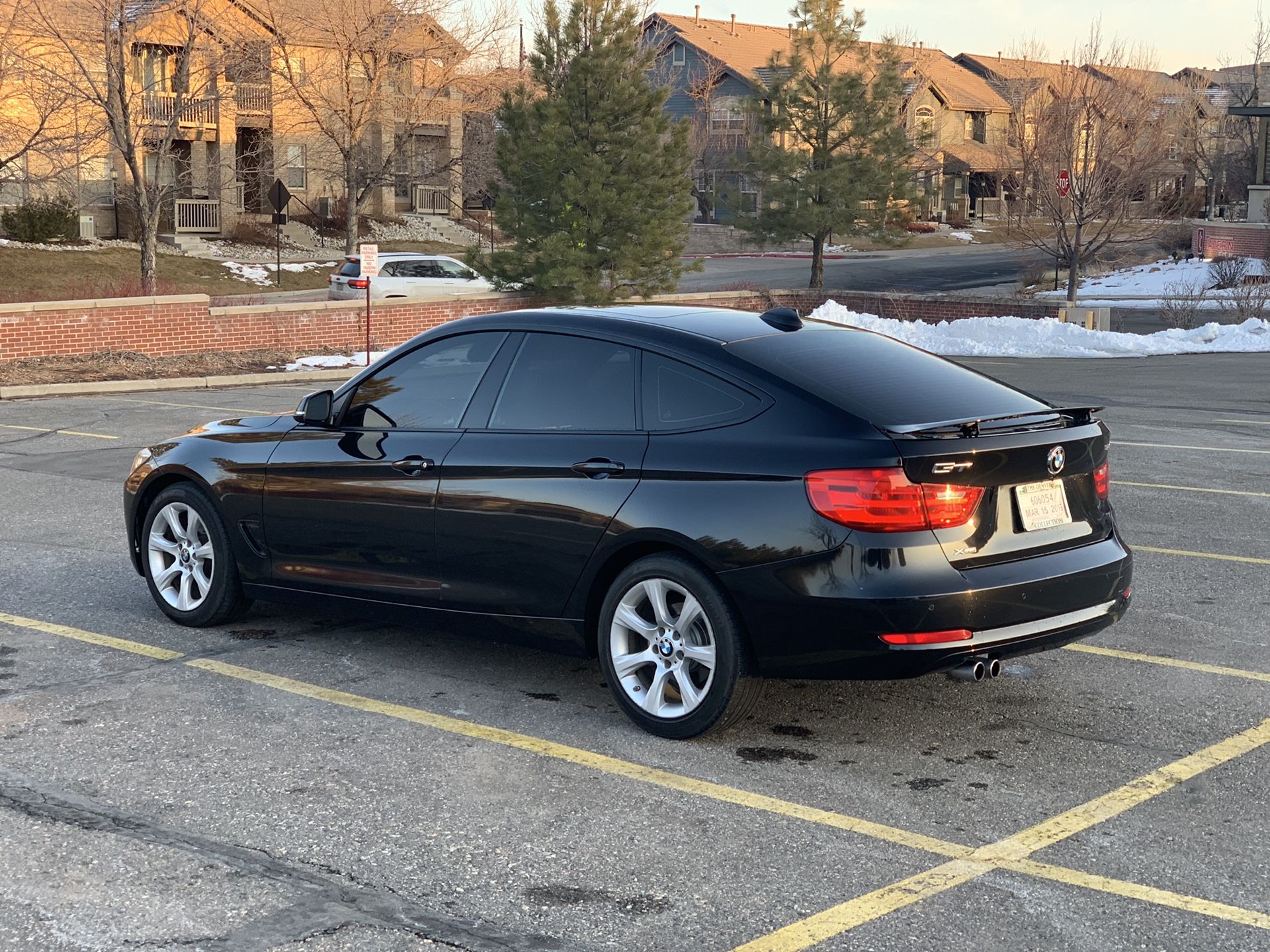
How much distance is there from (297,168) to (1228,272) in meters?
31.1

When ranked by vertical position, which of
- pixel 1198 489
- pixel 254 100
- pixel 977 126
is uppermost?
pixel 977 126

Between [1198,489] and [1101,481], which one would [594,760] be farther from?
[1198,489]

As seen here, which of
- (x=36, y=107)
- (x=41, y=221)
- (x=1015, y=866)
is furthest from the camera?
(x=41, y=221)

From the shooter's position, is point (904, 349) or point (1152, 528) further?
point (1152, 528)

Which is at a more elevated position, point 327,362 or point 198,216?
point 198,216

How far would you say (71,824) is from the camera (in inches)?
186

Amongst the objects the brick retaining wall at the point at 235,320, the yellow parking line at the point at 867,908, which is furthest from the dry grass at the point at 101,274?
the yellow parking line at the point at 867,908

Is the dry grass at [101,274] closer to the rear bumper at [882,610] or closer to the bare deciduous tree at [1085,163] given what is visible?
the bare deciduous tree at [1085,163]

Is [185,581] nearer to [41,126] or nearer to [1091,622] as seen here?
[1091,622]

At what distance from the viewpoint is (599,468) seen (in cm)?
575

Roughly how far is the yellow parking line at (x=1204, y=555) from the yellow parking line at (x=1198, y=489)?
7.69 feet

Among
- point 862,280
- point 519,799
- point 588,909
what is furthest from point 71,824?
point 862,280

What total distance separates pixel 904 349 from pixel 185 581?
3656mm

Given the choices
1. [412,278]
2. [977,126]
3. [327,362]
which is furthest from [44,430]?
[977,126]
